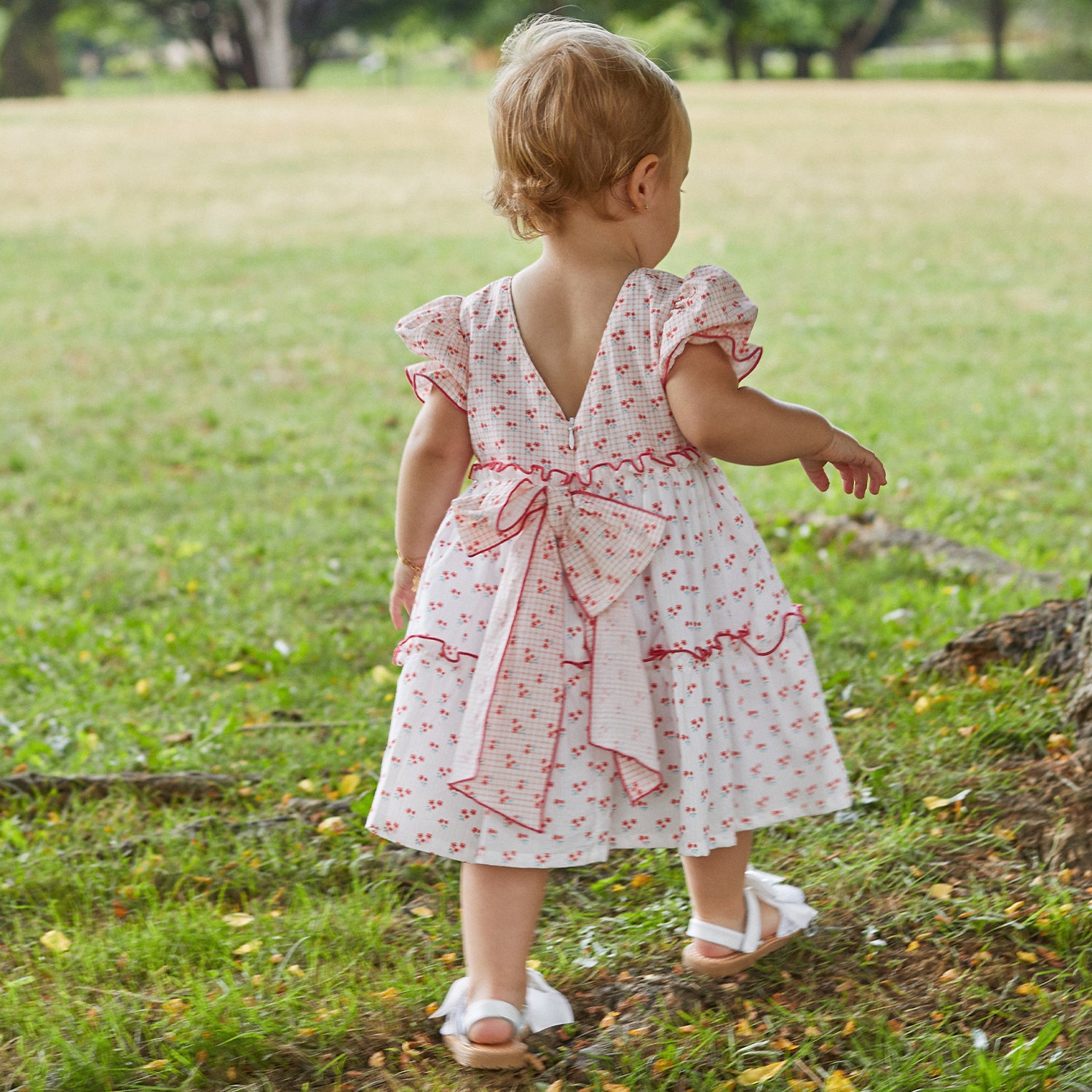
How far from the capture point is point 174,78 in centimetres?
4031

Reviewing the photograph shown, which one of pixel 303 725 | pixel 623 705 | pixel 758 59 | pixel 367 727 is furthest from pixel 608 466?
pixel 758 59

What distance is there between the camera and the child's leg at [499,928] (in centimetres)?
202

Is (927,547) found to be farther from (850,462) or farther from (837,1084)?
(837,1084)

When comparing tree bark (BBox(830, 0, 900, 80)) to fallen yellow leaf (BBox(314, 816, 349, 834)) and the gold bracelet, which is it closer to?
fallen yellow leaf (BBox(314, 816, 349, 834))

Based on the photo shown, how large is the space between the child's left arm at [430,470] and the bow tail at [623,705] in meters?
0.37

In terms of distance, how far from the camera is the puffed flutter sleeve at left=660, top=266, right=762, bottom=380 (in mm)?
1924

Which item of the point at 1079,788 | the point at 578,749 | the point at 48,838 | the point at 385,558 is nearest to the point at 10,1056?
the point at 48,838

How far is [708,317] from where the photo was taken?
192cm

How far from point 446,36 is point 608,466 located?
37.6 m

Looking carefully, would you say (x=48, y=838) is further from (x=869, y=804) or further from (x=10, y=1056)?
(x=869, y=804)

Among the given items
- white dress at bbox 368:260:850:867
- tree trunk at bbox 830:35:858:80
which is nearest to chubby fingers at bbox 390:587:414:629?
white dress at bbox 368:260:850:867

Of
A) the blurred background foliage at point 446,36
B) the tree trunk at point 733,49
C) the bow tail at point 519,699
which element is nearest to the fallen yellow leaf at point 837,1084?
the bow tail at point 519,699

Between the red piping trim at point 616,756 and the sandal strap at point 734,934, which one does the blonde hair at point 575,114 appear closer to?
the red piping trim at point 616,756

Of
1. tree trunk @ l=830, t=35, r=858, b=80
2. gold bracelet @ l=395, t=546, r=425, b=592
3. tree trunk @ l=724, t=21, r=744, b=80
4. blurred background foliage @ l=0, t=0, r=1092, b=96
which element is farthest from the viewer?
tree trunk @ l=830, t=35, r=858, b=80
